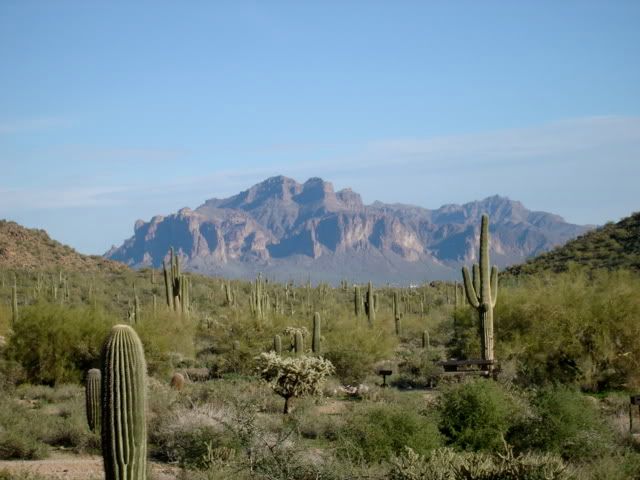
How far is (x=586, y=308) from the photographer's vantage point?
25578 millimetres

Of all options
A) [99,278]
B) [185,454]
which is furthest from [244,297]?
[185,454]

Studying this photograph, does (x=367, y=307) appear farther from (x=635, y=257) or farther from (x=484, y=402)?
(x=484, y=402)

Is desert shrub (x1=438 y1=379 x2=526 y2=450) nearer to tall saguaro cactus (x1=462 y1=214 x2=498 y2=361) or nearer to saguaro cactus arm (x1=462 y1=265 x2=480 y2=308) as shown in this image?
tall saguaro cactus (x1=462 y1=214 x2=498 y2=361)

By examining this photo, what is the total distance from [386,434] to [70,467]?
551cm

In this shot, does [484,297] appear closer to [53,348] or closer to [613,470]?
[53,348]

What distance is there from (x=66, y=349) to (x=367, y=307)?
17.5m

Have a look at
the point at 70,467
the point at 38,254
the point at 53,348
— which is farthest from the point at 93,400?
the point at 38,254

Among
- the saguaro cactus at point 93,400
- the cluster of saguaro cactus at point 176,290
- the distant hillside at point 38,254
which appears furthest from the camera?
the distant hillside at point 38,254

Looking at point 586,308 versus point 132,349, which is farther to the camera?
point 586,308

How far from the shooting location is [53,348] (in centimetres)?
2538

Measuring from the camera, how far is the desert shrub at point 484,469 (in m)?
10.5

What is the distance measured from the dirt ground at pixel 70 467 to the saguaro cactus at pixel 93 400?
3.08ft

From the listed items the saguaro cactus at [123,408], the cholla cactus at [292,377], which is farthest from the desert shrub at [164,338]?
the saguaro cactus at [123,408]

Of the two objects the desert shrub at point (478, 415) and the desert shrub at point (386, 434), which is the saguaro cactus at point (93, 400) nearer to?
the desert shrub at point (386, 434)
